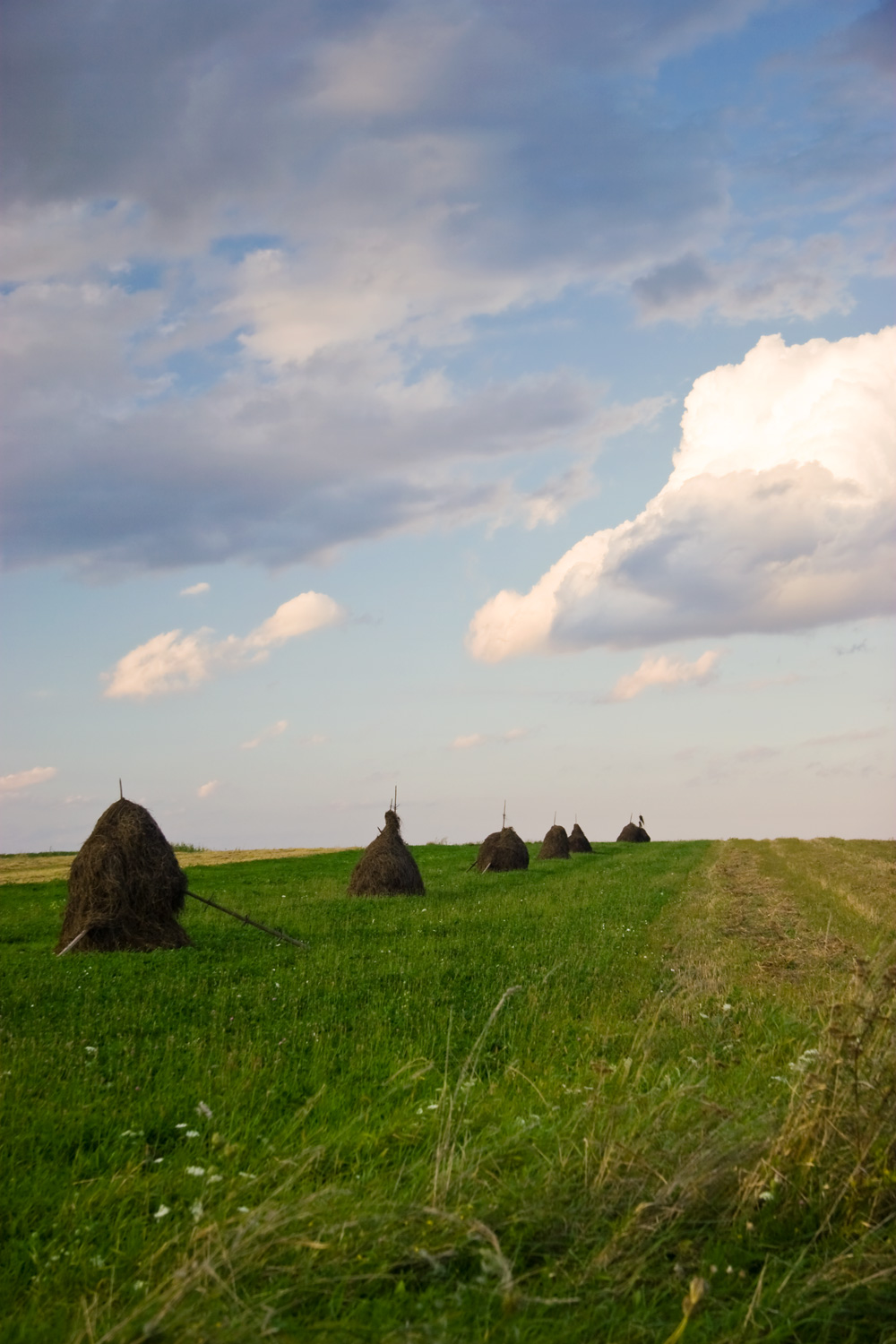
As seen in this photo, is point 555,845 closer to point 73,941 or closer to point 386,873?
point 386,873

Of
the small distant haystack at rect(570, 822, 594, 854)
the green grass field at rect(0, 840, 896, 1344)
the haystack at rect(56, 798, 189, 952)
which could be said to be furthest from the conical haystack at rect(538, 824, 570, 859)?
the green grass field at rect(0, 840, 896, 1344)

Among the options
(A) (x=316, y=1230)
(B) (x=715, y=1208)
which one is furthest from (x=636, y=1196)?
(A) (x=316, y=1230)

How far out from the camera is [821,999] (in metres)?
12.0

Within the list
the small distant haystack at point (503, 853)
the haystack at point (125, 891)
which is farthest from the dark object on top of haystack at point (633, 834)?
the haystack at point (125, 891)

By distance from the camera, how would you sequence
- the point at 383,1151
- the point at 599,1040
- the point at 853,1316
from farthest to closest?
the point at 599,1040 → the point at 383,1151 → the point at 853,1316

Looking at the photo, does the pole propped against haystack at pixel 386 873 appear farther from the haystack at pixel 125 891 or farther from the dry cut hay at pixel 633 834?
→ the dry cut hay at pixel 633 834

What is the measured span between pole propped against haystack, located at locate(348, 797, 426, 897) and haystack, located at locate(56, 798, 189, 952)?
837 cm

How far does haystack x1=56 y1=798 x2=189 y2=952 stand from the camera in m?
17.9

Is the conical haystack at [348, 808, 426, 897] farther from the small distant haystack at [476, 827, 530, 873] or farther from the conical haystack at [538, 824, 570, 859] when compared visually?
the conical haystack at [538, 824, 570, 859]

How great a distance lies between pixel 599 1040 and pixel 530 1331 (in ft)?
18.2

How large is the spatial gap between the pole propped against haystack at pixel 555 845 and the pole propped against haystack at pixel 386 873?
70.7ft

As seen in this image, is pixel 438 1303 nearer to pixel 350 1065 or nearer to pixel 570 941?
pixel 350 1065

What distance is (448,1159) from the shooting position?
Result: 5.67 meters

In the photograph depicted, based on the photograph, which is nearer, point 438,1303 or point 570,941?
point 438,1303
